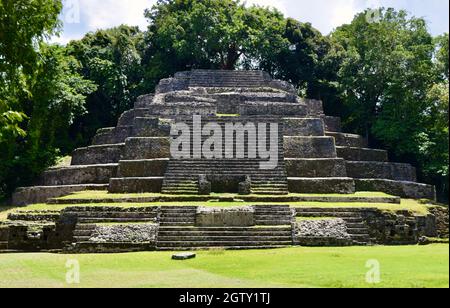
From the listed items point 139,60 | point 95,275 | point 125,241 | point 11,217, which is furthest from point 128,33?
point 95,275

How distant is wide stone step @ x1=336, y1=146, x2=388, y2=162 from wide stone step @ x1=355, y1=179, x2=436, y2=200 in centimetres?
317

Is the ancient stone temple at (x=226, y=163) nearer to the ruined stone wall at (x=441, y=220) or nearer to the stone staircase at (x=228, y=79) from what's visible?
the ruined stone wall at (x=441, y=220)

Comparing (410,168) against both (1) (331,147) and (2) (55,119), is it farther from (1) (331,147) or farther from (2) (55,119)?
(2) (55,119)

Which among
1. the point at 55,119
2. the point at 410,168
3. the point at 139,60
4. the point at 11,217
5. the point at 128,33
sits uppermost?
the point at 128,33

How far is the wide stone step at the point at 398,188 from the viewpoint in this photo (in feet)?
73.6

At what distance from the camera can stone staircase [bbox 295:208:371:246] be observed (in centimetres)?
1587

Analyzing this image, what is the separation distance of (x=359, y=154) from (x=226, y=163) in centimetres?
716

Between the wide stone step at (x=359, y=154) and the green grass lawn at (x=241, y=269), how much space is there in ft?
38.3

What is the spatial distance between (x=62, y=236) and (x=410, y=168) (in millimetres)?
15572

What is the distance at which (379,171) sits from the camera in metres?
24.0

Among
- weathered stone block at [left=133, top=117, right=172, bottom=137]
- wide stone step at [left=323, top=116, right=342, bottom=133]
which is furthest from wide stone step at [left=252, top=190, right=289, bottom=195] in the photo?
wide stone step at [left=323, top=116, right=342, bottom=133]

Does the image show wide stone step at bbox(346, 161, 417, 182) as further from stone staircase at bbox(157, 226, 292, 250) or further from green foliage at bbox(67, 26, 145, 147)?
green foliage at bbox(67, 26, 145, 147)

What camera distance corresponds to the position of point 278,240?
609 inches

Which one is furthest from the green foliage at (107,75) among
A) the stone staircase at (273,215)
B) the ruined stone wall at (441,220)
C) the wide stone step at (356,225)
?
the ruined stone wall at (441,220)
